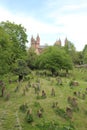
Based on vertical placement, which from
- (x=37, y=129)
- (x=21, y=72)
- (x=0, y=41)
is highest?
(x=0, y=41)

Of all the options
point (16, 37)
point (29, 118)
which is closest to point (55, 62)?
point (16, 37)

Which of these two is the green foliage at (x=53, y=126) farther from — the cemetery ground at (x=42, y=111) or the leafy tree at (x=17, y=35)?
the leafy tree at (x=17, y=35)

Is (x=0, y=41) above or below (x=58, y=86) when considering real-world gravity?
above

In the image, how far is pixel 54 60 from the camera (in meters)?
60.8

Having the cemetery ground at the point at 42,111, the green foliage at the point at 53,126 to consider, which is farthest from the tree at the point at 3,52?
the green foliage at the point at 53,126

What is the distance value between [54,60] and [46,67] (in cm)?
249

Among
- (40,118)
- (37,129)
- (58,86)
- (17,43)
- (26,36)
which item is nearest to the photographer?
(37,129)

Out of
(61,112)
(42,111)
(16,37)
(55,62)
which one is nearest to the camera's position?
(42,111)

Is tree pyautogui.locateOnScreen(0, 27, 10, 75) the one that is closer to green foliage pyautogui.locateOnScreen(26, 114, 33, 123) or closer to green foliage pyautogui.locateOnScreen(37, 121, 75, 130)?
→ green foliage pyautogui.locateOnScreen(26, 114, 33, 123)

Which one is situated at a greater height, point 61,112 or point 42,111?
point 42,111

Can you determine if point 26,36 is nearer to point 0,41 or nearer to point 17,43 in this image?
point 17,43

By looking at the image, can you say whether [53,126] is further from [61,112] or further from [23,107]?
[23,107]

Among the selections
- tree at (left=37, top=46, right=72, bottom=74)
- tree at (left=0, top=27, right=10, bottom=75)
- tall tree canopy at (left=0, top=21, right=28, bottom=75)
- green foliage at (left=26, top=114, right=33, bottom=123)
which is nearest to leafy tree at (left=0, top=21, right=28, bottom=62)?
tall tree canopy at (left=0, top=21, right=28, bottom=75)

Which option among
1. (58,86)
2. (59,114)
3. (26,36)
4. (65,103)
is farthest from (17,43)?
(59,114)
